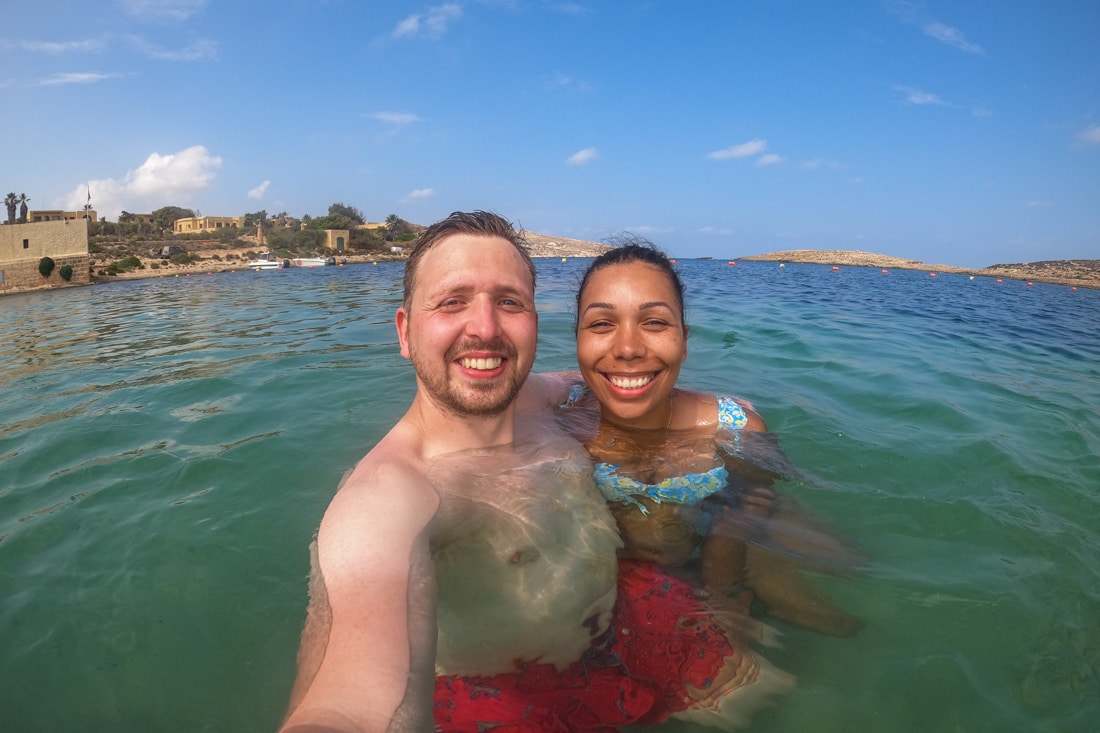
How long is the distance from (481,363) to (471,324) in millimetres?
193

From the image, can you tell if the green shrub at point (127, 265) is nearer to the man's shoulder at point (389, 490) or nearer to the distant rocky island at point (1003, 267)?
→ the man's shoulder at point (389, 490)

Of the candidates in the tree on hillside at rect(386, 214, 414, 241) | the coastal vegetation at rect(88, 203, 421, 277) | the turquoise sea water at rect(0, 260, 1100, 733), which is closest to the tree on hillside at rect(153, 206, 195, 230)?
the coastal vegetation at rect(88, 203, 421, 277)

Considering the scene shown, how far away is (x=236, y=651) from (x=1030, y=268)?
7003 cm

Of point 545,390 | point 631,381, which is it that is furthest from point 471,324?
point 545,390

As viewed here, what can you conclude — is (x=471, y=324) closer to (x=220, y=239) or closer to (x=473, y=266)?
(x=473, y=266)

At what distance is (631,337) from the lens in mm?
3230

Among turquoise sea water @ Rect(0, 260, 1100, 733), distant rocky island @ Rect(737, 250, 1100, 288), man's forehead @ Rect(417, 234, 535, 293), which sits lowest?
turquoise sea water @ Rect(0, 260, 1100, 733)

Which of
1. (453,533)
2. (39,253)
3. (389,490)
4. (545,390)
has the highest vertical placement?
(39,253)

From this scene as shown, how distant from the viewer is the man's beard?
261 centimetres

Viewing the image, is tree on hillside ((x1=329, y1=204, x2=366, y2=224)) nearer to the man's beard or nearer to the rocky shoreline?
the rocky shoreline

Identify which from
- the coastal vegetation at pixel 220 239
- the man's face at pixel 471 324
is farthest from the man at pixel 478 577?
the coastal vegetation at pixel 220 239

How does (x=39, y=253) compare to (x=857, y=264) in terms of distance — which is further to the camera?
(x=857, y=264)

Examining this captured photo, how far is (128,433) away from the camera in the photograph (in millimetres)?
4746

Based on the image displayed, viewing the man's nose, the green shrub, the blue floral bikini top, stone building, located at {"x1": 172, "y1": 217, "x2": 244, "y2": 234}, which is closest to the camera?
the man's nose
